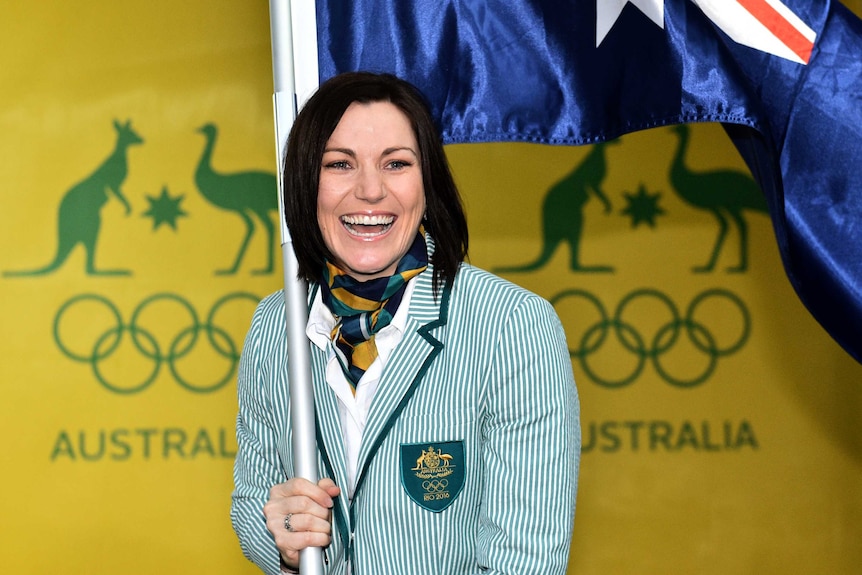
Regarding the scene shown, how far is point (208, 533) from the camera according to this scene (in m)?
3.39

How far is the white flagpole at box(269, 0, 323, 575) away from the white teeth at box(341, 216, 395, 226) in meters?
0.10

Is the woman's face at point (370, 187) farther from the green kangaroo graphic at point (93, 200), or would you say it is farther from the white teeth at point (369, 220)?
the green kangaroo graphic at point (93, 200)

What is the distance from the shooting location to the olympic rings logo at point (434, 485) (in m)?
1.34

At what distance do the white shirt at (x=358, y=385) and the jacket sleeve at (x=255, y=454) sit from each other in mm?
117

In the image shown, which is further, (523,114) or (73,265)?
(73,265)

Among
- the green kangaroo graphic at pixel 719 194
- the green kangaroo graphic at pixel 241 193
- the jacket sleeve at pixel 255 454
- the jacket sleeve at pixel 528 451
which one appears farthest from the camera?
the green kangaroo graphic at pixel 241 193

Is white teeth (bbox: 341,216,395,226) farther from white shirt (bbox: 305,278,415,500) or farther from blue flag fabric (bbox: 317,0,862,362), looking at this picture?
blue flag fabric (bbox: 317,0,862,362)

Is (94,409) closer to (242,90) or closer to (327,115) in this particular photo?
(242,90)

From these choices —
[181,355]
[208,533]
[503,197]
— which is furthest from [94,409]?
[503,197]

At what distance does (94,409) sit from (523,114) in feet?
7.39

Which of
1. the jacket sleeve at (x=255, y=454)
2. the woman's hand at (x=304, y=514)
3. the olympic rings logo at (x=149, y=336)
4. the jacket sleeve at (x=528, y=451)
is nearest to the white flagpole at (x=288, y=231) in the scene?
the woman's hand at (x=304, y=514)

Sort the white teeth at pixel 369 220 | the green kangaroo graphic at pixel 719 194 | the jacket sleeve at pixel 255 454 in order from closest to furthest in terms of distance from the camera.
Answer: the white teeth at pixel 369 220
the jacket sleeve at pixel 255 454
the green kangaroo graphic at pixel 719 194

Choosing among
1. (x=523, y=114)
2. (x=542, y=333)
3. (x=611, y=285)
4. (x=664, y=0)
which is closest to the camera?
(x=542, y=333)

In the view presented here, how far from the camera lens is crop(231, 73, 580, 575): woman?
1321 mm
